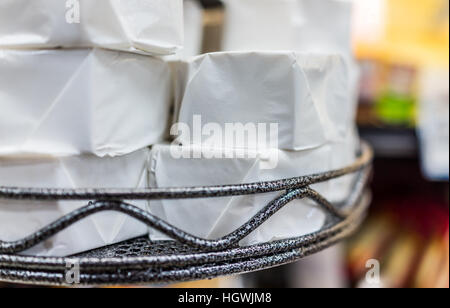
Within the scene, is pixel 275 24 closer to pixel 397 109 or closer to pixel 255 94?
pixel 255 94

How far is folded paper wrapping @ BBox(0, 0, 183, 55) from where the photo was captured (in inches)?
13.7

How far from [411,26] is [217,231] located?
1.06 m

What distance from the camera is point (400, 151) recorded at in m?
1.11

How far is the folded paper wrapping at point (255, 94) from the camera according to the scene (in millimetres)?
413

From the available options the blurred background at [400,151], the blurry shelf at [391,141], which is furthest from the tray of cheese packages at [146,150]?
the blurry shelf at [391,141]

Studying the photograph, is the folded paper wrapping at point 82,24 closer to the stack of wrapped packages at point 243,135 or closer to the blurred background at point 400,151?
the stack of wrapped packages at point 243,135

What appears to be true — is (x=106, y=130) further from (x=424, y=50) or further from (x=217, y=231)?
(x=424, y=50)

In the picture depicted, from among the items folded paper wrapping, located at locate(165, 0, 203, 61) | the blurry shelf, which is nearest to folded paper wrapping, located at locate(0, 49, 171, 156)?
folded paper wrapping, located at locate(165, 0, 203, 61)

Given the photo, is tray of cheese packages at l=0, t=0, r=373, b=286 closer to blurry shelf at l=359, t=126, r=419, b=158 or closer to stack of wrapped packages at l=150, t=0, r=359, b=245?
stack of wrapped packages at l=150, t=0, r=359, b=245

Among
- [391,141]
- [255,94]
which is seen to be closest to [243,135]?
[255,94]

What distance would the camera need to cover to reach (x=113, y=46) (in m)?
0.36
